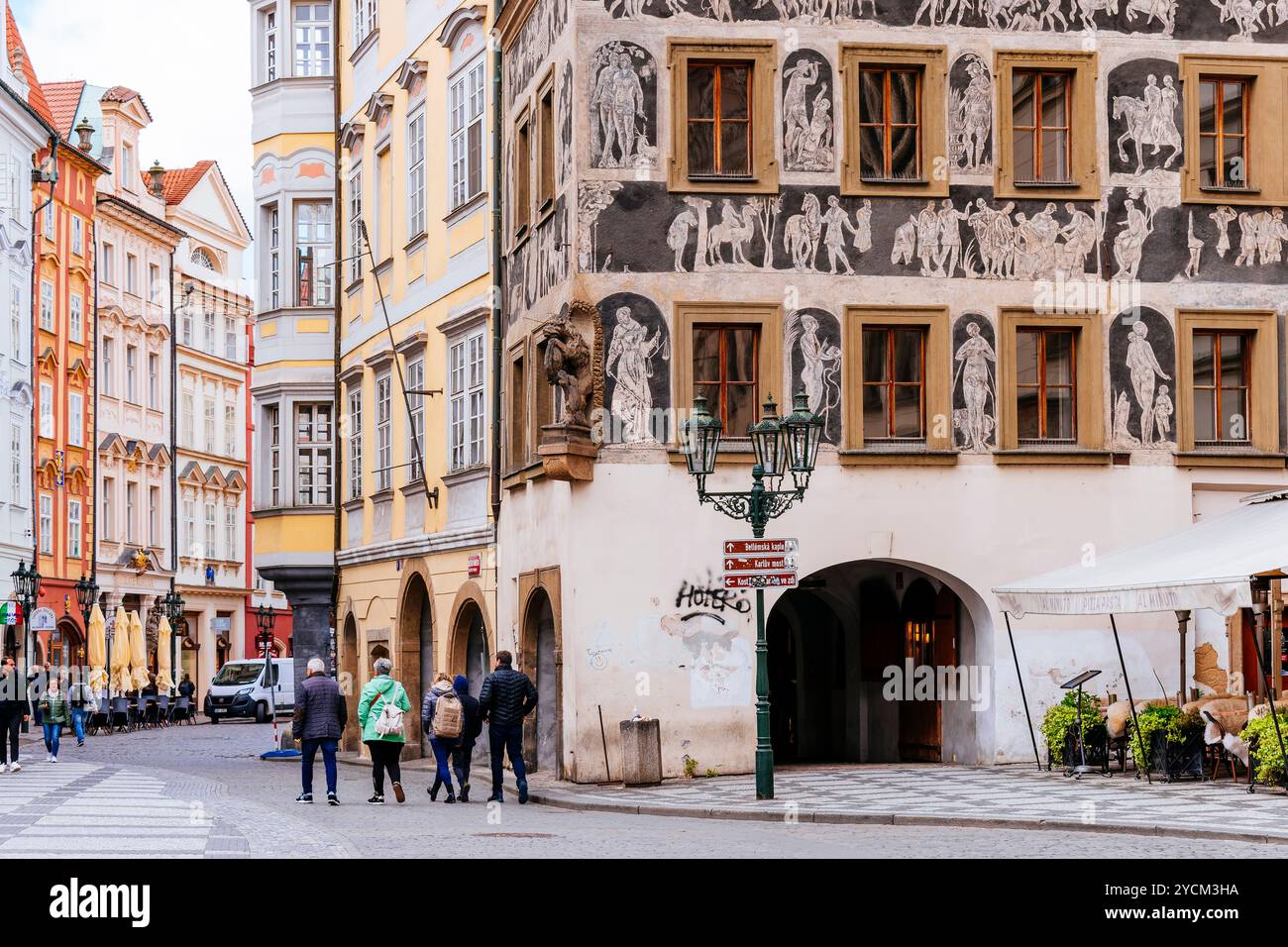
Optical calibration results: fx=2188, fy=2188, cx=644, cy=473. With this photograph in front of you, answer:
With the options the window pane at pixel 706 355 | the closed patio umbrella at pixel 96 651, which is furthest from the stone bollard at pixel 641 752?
the closed patio umbrella at pixel 96 651

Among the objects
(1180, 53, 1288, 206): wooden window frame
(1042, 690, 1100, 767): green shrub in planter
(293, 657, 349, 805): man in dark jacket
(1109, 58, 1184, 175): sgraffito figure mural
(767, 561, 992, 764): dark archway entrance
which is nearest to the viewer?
(293, 657, 349, 805): man in dark jacket

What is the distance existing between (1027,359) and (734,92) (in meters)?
5.02

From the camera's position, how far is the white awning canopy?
21.6m

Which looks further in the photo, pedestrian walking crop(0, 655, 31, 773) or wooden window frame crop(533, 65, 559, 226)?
pedestrian walking crop(0, 655, 31, 773)

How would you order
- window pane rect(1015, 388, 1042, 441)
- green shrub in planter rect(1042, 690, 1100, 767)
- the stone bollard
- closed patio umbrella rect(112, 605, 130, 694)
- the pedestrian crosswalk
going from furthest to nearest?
closed patio umbrella rect(112, 605, 130, 694) → window pane rect(1015, 388, 1042, 441) → green shrub in planter rect(1042, 690, 1100, 767) → the stone bollard → the pedestrian crosswalk

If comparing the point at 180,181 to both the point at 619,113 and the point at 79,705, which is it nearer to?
the point at 79,705

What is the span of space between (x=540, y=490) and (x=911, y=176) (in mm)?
6200

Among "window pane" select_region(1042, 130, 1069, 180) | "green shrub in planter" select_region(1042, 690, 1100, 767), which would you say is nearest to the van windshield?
"window pane" select_region(1042, 130, 1069, 180)

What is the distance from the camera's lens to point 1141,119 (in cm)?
2792

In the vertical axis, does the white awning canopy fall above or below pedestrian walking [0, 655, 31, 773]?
above

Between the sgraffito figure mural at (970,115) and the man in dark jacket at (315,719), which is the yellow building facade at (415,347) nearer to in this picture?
the man in dark jacket at (315,719)

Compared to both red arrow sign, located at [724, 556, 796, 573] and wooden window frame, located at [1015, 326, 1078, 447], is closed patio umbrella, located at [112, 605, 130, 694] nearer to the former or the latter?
wooden window frame, located at [1015, 326, 1078, 447]

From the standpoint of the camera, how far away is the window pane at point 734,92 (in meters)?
27.4

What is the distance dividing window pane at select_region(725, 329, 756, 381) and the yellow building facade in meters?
4.98
